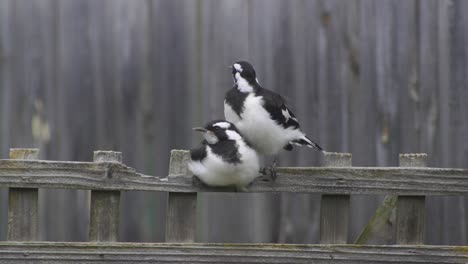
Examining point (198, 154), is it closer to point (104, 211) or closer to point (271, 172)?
point (271, 172)

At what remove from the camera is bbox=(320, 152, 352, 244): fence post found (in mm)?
4930

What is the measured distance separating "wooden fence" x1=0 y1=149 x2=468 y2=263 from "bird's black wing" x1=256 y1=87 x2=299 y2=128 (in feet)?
1.20

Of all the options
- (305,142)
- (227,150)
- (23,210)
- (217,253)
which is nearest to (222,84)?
(305,142)

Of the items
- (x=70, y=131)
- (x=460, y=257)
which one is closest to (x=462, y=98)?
(x=460, y=257)

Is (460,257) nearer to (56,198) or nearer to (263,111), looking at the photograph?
(263,111)

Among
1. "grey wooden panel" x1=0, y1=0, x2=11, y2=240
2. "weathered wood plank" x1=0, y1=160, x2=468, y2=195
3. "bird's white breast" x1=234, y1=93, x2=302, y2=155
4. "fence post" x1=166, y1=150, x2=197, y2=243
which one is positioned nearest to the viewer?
"weathered wood plank" x1=0, y1=160, x2=468, y2=195

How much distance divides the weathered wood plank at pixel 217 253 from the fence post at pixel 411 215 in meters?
0.05

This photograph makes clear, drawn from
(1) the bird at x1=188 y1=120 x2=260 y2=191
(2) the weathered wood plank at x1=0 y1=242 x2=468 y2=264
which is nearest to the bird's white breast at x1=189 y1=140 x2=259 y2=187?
(1) the bird at x1=188 y1=120 x2=260 y2=191

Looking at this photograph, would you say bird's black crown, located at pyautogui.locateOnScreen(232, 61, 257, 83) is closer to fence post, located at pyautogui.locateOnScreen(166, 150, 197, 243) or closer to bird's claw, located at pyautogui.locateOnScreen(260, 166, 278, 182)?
bird's claw, located at pyautogui.locateOnScreen(260, 166, 278, 182)

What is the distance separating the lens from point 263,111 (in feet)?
16.8

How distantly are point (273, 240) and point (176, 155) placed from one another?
4.33 ft

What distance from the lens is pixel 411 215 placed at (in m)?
4.96

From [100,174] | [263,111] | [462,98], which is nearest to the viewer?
[100,174]

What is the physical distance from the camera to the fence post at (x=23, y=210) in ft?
15.5
